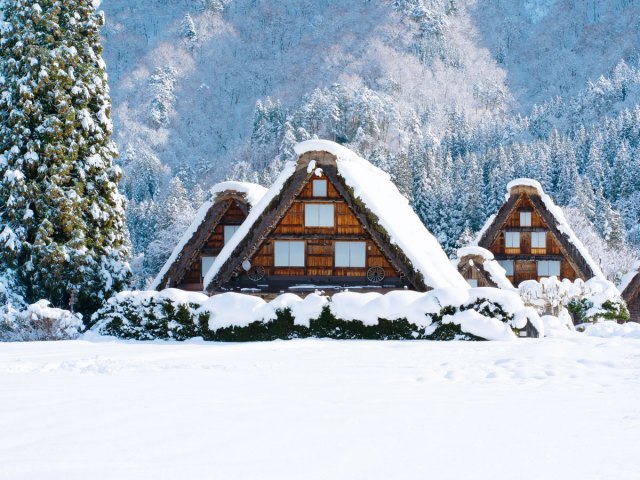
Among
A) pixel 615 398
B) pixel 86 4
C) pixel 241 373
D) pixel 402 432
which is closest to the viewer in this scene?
pixel 402 432

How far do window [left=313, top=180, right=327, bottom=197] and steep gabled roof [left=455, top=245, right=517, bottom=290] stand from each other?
507 inches

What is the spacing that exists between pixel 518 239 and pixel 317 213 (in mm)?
18321

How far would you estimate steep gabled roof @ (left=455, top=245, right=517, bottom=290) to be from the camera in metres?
35.1

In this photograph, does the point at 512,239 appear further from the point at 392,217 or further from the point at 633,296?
the point at 392,217

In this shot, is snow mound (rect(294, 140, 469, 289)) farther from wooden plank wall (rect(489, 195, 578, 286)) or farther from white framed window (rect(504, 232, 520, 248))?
white framed window (rect(504, 232, 520, 248))

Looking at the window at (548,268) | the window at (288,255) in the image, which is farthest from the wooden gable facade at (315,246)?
the window at (548,268)

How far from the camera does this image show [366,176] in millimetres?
26094

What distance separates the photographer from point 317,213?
26062 mm

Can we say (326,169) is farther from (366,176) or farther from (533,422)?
(533,422)

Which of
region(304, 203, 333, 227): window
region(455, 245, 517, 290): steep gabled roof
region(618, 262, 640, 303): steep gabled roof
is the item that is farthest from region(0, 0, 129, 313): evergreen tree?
region(618, 262, 640, 303): steep gabled roof

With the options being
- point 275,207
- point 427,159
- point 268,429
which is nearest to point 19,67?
point 275,207

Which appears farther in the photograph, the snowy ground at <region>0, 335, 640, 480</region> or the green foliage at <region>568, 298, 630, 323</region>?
the green foliage at <region>568, 298, 630, 323</region>

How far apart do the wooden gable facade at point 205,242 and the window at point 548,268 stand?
1857cm

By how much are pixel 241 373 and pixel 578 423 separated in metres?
5.24
